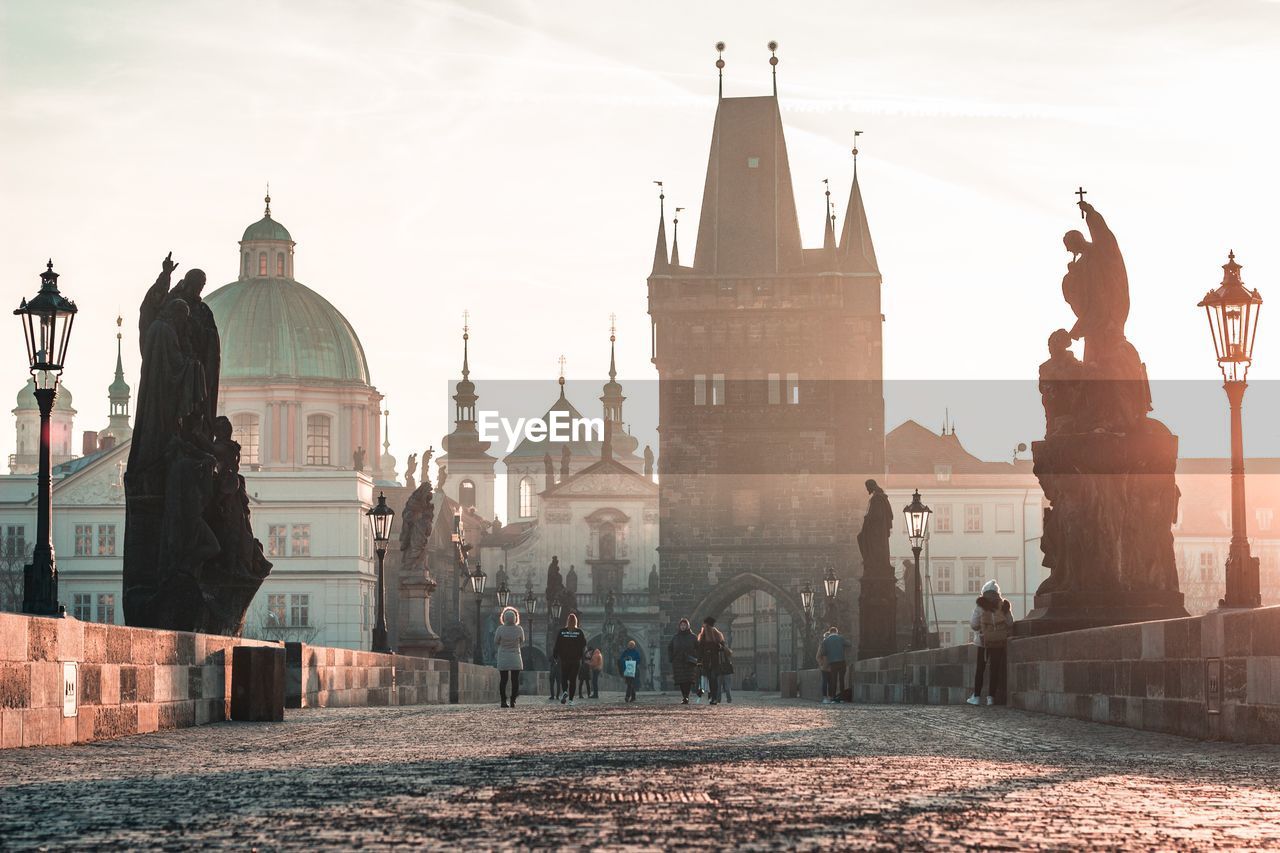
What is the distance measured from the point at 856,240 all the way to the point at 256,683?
80.1 meters

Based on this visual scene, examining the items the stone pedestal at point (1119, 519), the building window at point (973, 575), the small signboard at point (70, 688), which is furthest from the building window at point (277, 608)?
the small signboard at point (70, 688)

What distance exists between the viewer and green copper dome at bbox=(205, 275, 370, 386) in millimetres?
103000

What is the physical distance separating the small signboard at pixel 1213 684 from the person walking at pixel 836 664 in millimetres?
20215

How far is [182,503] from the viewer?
57.5 ft

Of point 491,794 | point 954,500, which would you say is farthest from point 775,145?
point 491,794

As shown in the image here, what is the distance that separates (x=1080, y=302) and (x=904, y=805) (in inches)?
476

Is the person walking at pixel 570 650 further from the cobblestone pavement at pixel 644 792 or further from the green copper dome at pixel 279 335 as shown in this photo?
the green copper dome at pixel 279 335

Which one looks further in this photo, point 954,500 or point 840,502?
point 954,500

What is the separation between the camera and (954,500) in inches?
4134

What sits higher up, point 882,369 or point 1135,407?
point 882,369

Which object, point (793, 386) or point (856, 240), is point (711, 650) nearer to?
point (793, 386)

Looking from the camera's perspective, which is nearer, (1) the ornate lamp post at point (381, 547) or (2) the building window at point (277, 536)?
(1) the ornate lamp post at point (381, 547)

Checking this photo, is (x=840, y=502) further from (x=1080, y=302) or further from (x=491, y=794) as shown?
(x=491, y=794)

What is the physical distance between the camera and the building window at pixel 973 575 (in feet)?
338
